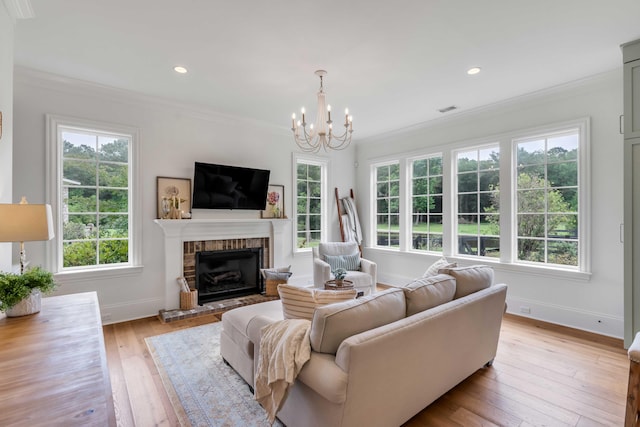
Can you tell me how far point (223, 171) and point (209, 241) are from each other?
1.00 m

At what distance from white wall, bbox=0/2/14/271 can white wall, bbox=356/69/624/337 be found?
4.78m

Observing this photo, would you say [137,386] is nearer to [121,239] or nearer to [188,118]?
[121,239]

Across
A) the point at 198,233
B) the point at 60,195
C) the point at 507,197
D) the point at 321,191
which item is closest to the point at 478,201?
the point at 507,197

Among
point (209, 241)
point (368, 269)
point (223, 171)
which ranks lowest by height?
point (368, 269)

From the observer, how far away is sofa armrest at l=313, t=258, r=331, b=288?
4.27m

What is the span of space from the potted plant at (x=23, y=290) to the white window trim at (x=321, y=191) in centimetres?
360

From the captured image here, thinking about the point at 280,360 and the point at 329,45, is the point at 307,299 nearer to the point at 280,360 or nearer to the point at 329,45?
the point at 280,360

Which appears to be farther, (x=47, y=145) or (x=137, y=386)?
(x=47, y=145)

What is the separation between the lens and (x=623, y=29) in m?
2.42

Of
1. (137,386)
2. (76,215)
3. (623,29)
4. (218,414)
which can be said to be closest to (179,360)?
(137,386)

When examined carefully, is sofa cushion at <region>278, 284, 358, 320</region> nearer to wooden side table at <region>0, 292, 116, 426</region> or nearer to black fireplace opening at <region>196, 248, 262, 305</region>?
wooden side table at <region>0, 292, 116, 426</region>

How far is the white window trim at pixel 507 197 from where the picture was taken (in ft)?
11.2

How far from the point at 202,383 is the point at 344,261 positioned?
261 centimetres

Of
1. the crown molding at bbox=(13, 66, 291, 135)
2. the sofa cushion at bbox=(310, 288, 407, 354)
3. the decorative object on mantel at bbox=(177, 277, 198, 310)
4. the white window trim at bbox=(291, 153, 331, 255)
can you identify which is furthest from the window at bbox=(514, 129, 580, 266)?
the decorative object on mantel at bbox=(177, 277, 198, 310)
